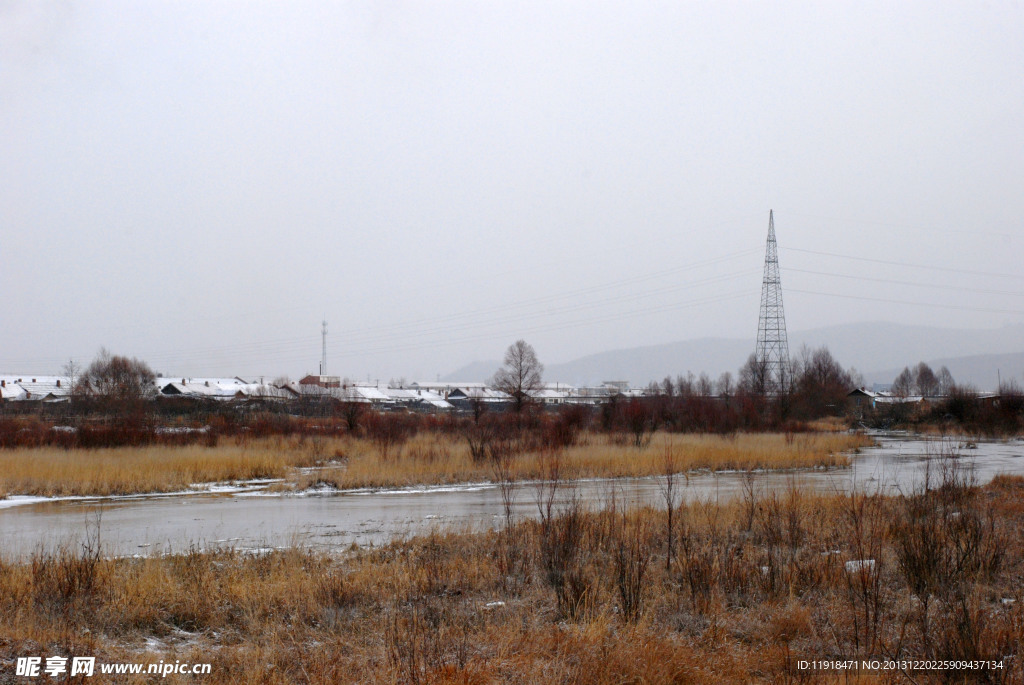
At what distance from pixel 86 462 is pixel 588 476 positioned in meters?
17.2

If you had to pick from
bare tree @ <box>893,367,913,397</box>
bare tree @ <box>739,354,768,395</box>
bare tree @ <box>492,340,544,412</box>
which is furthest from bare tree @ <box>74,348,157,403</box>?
bare tree @ <box>893,367,913,397</box>

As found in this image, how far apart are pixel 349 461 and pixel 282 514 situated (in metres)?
11.8

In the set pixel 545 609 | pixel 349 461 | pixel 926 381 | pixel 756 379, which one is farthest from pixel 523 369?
pixel 926 381

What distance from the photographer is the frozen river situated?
1363 centimetres

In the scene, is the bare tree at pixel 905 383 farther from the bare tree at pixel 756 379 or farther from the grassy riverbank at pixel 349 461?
the grassy riverbank at pixel 349 461

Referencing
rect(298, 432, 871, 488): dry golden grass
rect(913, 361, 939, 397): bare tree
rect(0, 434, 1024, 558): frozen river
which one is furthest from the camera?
rect(913, 361, 939, 397): bare tree

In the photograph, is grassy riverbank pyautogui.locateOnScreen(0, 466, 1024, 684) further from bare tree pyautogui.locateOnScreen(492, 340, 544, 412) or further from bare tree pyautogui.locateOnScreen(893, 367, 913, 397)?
bare tree pyautogui.locateOnScreen(893, 367, 913, 397)

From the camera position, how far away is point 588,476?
2589cm

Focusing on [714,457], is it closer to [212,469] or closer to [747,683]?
[212,469]

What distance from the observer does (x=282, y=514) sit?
18453 mm

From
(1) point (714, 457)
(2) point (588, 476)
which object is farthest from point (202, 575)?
(1) point (714, 457)

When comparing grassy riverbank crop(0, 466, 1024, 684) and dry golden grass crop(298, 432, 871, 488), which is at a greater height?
grassy riverbank crop(0, 466, 1024, 684)

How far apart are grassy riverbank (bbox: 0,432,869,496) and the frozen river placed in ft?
3.85

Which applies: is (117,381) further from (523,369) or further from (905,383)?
(905,383)
